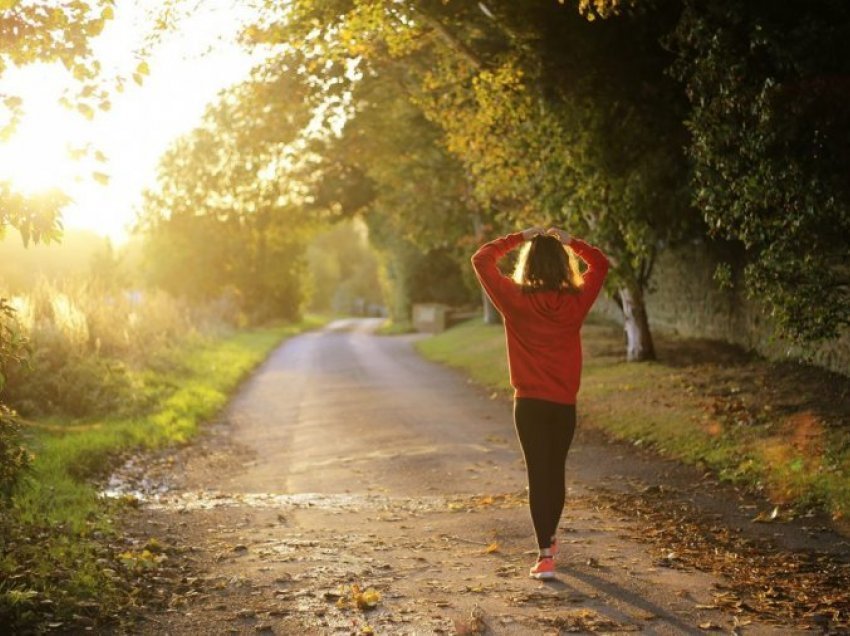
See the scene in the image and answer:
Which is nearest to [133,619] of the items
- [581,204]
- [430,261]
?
[581,204]

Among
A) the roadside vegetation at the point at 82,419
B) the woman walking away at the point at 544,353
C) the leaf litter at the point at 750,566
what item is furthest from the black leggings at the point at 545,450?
the roadside vegetation at the point at 82,419

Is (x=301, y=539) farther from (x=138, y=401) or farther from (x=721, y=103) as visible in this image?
(x=138, y=401)

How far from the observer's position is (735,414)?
13.1 m

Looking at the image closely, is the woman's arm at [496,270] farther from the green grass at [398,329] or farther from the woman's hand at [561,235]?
the green grass at [398,329]

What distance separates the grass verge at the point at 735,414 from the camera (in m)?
9.96

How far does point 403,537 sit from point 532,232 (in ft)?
9.11

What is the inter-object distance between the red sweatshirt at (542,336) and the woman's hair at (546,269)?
0.05 m

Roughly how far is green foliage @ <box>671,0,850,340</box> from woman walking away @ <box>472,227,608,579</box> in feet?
15.4

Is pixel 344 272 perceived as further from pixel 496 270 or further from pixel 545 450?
pixel 545 450

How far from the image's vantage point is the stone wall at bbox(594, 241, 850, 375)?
15772 millimetres

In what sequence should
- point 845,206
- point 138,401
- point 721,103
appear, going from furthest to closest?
point 138,401 → point 721,103 → point 845,206

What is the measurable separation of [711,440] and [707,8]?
5.19 m

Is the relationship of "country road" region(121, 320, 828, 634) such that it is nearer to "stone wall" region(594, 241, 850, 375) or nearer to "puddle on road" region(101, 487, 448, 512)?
"puddle on road" region(101, 487, 448, 512)

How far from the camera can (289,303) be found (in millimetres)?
63969
